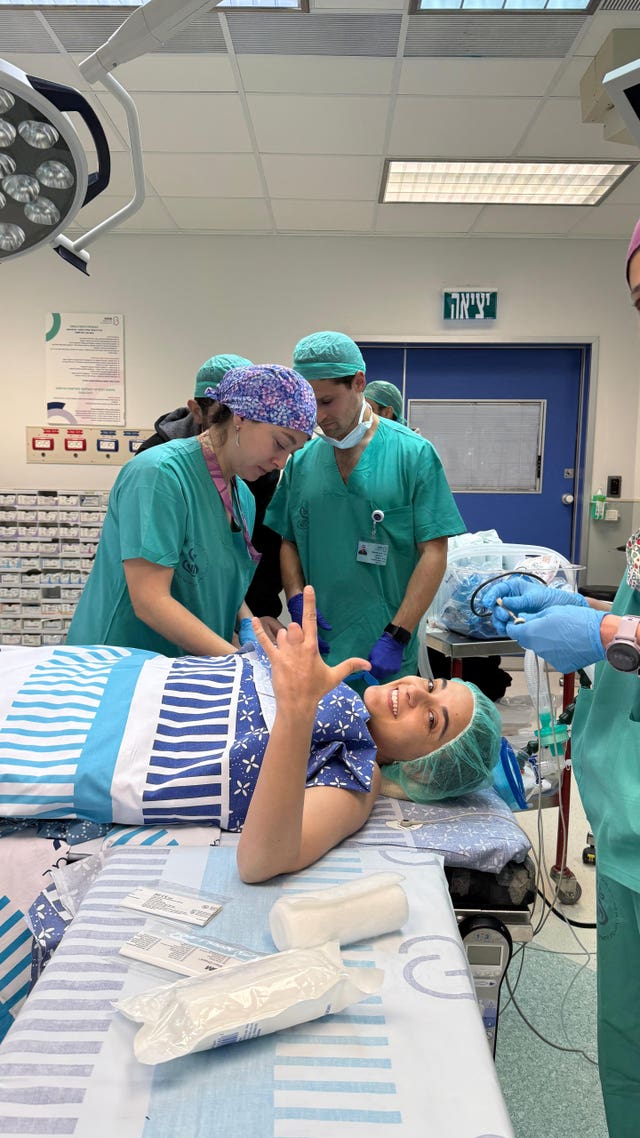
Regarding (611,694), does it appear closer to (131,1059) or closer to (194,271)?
(131,1059)

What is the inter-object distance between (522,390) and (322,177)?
182cm

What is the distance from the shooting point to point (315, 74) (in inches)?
108

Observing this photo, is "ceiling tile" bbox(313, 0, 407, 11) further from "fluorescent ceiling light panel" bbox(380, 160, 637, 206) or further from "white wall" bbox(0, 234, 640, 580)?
"white wall" bbox(0, 234, 640, 580)

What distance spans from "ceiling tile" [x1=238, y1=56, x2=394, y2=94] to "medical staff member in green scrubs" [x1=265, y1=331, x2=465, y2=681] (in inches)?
56.3

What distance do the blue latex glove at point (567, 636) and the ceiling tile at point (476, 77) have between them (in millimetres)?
2551

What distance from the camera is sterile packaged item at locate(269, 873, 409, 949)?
89 centimetres

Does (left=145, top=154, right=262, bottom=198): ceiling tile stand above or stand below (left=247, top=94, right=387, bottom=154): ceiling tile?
below

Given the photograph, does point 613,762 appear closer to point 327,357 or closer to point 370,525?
point 370,525

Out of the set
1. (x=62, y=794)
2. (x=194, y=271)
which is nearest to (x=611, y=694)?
(x=62, y=794)

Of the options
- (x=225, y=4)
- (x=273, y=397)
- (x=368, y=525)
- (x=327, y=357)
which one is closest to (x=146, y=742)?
(x=273, y=397)

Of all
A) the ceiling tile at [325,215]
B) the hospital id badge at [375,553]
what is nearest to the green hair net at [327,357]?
the hospital id badge at [375,553]

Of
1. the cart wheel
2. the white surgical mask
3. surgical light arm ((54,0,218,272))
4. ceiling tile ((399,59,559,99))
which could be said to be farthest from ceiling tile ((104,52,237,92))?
the cart wheel

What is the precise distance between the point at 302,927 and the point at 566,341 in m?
4.30

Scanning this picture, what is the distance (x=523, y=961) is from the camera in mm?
1852
